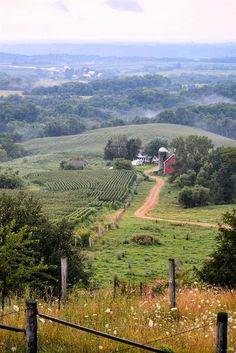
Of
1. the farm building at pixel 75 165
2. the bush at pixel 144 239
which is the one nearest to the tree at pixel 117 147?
the farm building at pixel 75 165

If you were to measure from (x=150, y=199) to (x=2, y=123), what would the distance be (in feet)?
A: 377

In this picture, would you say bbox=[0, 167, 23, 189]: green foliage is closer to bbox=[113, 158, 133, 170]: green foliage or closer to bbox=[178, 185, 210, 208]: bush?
bbox=[113, 158, 133, 170]: green foliage

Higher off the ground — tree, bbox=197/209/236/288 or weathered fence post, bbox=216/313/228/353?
weathered fence post, bbox=216/313/228/353

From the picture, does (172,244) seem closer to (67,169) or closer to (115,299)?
(115,299)

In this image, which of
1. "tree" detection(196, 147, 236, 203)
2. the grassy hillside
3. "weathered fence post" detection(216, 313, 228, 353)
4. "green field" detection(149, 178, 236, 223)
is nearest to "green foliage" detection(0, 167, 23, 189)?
"green field" detection(149, 178, 236, 223)

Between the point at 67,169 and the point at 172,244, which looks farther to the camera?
the point at 67,169

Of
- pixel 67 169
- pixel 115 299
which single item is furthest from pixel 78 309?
pixel 67 169

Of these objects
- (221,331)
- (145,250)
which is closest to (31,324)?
(221,331)

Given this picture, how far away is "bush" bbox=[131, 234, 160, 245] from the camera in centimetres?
4334

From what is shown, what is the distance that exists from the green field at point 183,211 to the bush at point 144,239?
11.5 m

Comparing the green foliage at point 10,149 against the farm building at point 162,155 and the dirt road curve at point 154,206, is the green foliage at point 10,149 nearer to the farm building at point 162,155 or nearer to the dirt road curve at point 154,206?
the farm building at point 162,155

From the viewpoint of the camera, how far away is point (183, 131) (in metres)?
152

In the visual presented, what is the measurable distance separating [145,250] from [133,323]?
3114 cm

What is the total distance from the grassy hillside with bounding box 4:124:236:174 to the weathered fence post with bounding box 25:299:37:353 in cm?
9724
